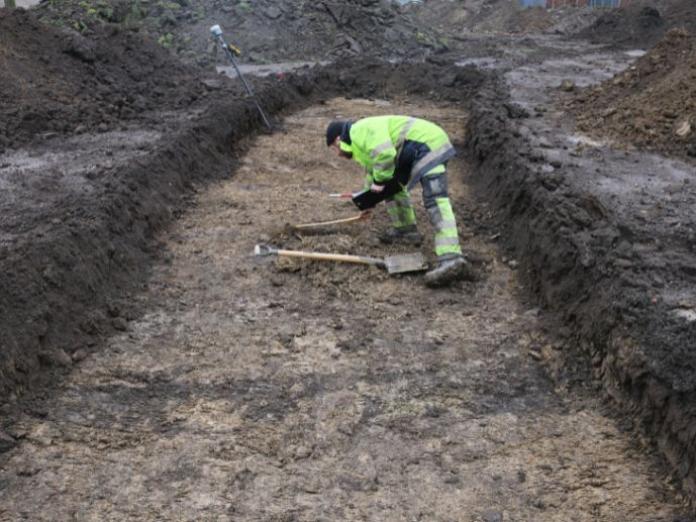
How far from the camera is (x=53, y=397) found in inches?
200

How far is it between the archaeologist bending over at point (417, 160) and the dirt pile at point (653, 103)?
433cm

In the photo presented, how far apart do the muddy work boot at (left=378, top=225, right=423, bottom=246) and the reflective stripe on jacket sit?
991mm

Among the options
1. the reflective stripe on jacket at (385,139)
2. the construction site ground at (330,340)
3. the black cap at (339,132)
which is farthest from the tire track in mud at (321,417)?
the black cap at (339,132)

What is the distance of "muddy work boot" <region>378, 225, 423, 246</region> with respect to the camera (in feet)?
26.0

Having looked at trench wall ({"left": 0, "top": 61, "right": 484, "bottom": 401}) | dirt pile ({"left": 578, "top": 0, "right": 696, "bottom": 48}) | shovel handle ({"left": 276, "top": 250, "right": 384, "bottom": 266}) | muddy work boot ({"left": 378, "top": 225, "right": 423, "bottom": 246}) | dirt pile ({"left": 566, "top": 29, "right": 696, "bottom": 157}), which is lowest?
dirt pile ({"left": 578, "top": 0, "right": 696, "bottom": 48})

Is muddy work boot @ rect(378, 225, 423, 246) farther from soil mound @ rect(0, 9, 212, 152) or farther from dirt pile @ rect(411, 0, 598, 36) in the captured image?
dirt pile @ rect(411, 0, 598, 36)

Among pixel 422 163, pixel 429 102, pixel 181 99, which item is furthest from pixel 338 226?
pixel 429 102

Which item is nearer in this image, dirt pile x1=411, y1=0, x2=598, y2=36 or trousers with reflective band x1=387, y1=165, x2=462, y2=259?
trousers with reflective band x1=387, y1=165, x2=462, y2=259

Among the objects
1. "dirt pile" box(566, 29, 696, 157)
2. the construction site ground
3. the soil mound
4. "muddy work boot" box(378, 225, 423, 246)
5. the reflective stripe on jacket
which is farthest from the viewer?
the soil mound

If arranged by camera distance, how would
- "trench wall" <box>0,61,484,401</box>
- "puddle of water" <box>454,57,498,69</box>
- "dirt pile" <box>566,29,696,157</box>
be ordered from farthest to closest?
"puddle of water" <box>454,57,498,69</box>
"dirt pile" <box>566,29,696,157</box>
"trench wall" <box>0,61,484,401</box>

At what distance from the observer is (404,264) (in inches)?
283

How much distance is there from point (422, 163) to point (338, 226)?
5.29ft

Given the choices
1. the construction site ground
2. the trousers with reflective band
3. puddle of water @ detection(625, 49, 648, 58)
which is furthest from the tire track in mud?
puddle of water @ detection(625, 49, 648, 58)

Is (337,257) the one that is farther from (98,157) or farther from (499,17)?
(499,17)
